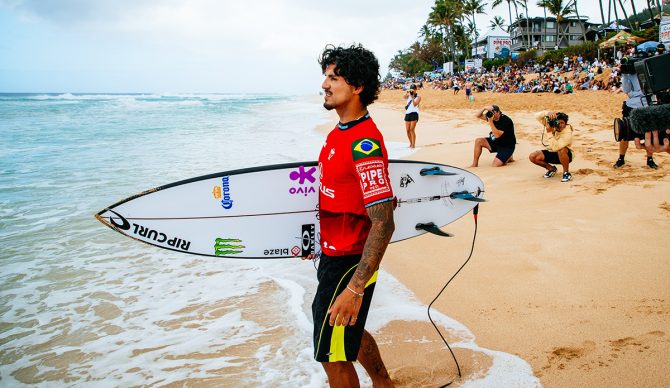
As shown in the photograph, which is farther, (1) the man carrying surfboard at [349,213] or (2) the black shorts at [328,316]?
(2) the black shorts at [328,316]

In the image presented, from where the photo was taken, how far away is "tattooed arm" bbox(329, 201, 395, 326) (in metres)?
1.65

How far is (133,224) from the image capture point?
288 cm

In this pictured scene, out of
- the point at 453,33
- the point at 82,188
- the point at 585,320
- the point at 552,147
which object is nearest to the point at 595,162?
the point at 552,147

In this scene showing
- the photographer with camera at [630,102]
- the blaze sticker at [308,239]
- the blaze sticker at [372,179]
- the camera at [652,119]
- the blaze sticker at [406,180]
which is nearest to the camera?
the blaze sticker at [372,179]

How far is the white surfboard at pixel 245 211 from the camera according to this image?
2828mm

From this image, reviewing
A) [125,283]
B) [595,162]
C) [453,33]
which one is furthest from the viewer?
[453,33]

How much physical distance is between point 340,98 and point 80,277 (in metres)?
3.71

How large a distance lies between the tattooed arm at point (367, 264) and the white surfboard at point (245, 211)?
3.74 ft

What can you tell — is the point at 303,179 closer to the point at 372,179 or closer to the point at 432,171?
the point at 432,171

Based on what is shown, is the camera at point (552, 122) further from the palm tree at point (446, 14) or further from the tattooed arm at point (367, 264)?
the palm tree at point (446, 14)

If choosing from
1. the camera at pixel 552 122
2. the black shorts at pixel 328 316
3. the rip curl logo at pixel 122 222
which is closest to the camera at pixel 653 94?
the black shorts at pixel 328 316

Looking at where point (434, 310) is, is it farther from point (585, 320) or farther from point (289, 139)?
point (289, 139)

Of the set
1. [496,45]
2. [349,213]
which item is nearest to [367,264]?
[349,213]

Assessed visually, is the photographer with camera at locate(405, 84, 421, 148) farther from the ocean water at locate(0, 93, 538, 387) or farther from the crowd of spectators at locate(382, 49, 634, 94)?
the crowd of spectators at locate(382, 49, 634, 94)
